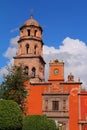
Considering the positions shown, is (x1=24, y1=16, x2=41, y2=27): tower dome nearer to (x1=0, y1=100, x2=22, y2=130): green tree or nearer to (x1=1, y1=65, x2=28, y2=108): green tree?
(x1=1, y1=65, x2=28, y2=108): green tree

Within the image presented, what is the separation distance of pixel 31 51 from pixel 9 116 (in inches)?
1187

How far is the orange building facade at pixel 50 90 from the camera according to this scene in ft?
163

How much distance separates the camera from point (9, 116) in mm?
24688

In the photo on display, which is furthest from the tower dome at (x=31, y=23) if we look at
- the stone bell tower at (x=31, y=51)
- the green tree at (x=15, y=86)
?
the green tree at (x=15, y=86)

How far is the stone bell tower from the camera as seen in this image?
175 ft

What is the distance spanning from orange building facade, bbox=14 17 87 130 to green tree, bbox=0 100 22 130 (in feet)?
76.7

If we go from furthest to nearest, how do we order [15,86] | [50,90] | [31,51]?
[31,51] < [50,90] < [15,86]

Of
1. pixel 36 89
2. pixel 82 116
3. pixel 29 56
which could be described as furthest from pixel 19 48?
pixel 82 116

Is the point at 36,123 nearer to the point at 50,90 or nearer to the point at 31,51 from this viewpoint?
the point at 50,90

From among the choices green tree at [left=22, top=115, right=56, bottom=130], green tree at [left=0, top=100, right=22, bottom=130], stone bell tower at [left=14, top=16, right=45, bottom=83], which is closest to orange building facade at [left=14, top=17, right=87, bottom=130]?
stone bell tower at [left=14, top=16, right=45, bottom=83]

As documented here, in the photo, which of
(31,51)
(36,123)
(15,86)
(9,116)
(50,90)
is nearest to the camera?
(9,116)

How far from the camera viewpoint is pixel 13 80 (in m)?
47.1

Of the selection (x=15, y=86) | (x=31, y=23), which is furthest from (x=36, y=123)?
(x=31, y=23)

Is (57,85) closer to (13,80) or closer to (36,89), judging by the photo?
(36,89)
